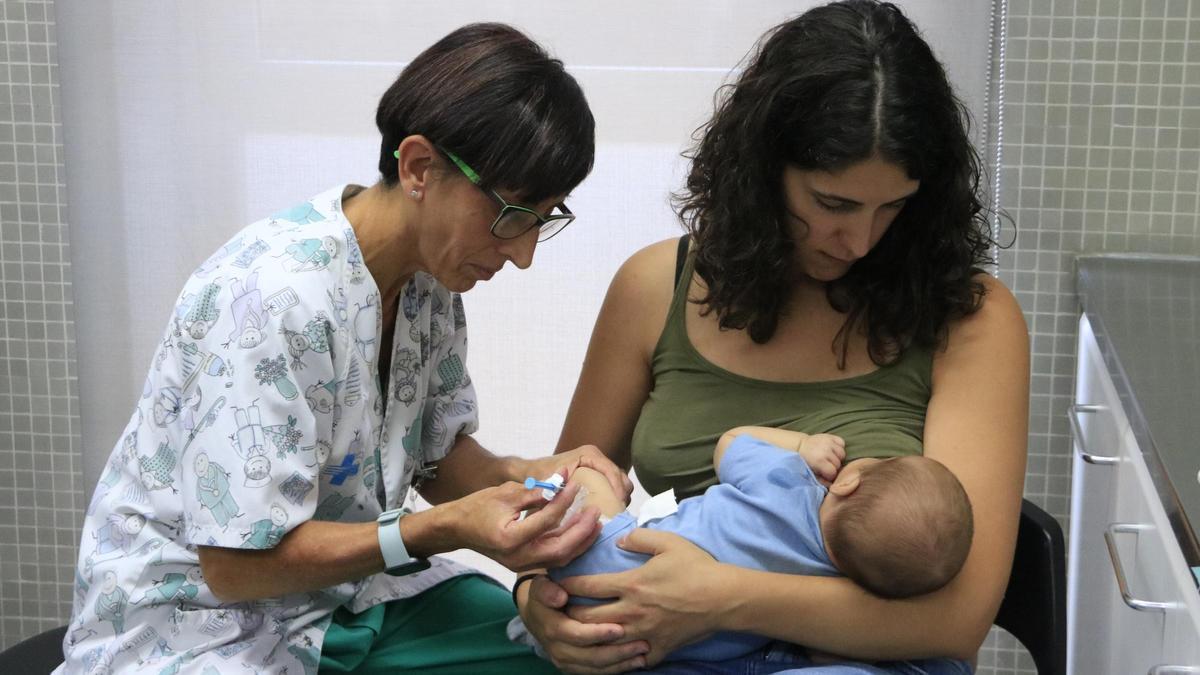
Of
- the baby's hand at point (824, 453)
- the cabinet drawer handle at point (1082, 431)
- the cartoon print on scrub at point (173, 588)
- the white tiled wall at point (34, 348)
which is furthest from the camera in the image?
the white tiled wall at point (34, 348)

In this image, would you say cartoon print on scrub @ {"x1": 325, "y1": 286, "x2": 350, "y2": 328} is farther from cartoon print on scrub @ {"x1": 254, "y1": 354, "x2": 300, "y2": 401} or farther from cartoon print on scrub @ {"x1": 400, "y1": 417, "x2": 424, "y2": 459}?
cartoon print on scrub @ {"x1": 400, "y1": 417, "x2": 424, "y2": 459}

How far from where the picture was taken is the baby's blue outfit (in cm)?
154

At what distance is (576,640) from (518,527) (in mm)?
176

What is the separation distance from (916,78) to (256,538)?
97 centimetres

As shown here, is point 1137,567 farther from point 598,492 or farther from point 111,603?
point 111,603

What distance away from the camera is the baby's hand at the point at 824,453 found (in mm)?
1627

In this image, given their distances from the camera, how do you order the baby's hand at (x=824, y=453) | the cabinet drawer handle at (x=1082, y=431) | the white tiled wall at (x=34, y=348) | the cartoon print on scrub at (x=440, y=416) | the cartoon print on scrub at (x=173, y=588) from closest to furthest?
the cartoon print on scrub at (x=173, y=588) < the baby's hand at (x=824, y=453) < the cartoon print on scrub at (x=440, y=416) < the cabinet drawer handle at (x=1082, y=431) < the white tiled wall at (x=34, y=348)

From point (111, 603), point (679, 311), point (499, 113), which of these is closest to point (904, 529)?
point (679, 311)

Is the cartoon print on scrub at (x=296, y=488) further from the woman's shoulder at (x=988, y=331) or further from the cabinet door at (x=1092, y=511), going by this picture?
the cabinet door at (x=1092, y=511)

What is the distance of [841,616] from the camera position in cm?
150

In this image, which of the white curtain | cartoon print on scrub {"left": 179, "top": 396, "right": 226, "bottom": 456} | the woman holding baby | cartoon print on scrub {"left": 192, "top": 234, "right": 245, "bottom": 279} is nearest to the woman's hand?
the woman holding baby

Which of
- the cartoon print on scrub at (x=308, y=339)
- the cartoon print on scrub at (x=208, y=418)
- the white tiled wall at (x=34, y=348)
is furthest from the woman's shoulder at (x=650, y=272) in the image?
the white tiled wall at (x=34, y=348)

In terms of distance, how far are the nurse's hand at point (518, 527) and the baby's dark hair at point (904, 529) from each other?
31 cm

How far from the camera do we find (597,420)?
6.35 feet
